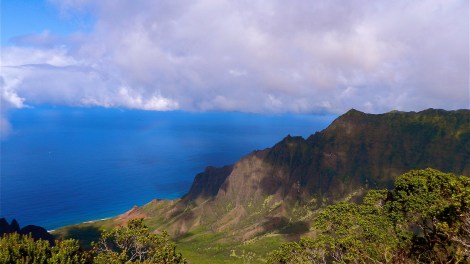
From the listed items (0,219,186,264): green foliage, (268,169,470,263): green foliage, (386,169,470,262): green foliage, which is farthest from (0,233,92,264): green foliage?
(386,169,470,262): green foliage

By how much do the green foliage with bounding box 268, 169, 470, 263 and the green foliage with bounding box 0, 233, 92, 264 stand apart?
78.6ft

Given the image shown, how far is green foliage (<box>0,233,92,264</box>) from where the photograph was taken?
27.1 m

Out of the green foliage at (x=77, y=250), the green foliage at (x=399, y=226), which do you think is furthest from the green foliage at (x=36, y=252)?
the green foliage at (x=399, y=226)

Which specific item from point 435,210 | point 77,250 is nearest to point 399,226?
point 435,210

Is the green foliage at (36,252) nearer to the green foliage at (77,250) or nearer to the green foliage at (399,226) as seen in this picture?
the green foliage at (77,250)

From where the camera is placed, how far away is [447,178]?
134ft

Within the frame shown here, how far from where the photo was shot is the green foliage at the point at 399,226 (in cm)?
3353

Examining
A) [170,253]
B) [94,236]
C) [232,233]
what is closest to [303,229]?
[232,233]

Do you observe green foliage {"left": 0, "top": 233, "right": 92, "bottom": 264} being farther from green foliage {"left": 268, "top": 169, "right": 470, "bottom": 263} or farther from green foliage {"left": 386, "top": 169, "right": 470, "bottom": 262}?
green foliage {"left": 386, "top": 169, "right": 470, "bottom": 262}

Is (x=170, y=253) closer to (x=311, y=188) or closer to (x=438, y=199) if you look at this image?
(x=438, y=199)

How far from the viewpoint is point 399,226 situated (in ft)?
138

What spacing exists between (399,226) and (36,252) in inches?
1608

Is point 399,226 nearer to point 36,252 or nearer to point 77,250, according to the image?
point 77,250

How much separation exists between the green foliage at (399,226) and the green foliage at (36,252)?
78.6ft
